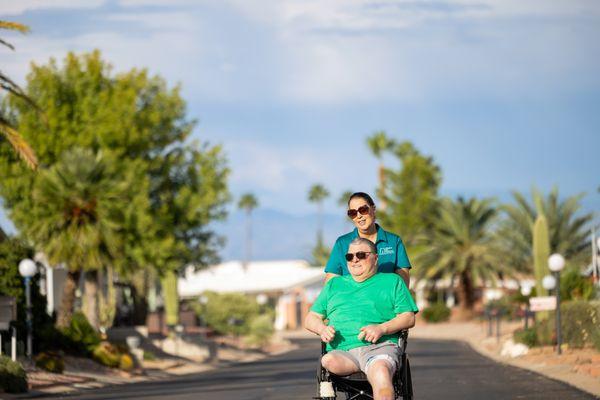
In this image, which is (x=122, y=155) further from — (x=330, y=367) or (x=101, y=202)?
(x=330, y=367)

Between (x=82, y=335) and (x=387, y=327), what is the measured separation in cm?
2718

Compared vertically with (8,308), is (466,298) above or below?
below

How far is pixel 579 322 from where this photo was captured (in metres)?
33.0

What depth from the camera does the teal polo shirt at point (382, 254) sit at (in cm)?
1099

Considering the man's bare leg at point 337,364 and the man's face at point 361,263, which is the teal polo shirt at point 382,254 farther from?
the man's bare leg at point 337,364

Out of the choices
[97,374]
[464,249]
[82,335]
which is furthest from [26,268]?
[464,249]

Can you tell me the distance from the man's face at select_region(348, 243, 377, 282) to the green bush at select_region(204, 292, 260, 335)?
54.5 metres

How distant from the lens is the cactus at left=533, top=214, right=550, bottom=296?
36.2 meters

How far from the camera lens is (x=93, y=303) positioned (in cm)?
4225

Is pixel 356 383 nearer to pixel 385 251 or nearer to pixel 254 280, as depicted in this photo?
pixel 385 251

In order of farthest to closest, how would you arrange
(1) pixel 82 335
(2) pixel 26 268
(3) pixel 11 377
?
(1) pixel 82 335 < (2) pixel 26 268 < (3) pixel 11 377

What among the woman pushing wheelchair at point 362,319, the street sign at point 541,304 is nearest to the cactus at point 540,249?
the street sign at point 541,304

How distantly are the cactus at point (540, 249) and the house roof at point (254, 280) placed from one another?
55901 millimetres

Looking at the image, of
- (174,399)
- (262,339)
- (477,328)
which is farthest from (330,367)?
(477,328)
